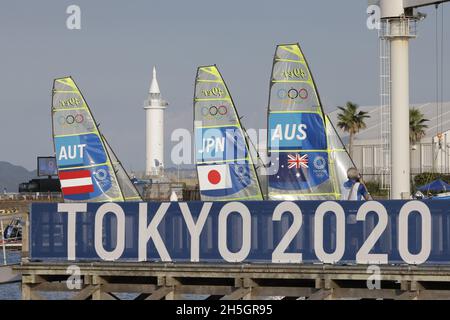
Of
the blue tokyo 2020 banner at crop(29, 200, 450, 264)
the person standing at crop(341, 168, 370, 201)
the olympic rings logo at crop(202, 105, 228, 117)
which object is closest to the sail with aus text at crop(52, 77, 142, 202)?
the olympic rings logo at crop(202, 105, 228, 117)

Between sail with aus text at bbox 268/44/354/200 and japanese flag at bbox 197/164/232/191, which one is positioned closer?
sail with aus text at bbox 268/44/354/200

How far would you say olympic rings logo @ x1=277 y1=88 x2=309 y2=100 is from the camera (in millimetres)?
40719

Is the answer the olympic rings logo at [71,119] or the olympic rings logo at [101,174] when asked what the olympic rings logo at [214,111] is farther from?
the olympic rings logo at [71,119]

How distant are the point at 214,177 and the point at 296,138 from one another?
16.9 ft

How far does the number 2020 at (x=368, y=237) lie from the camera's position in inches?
878

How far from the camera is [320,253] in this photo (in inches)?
906

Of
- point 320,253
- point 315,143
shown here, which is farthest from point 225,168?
point 320,253

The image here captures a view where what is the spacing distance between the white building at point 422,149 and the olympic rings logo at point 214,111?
143 ft

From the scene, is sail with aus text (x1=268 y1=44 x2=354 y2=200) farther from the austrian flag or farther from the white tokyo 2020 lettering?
the white tokyo 2020 lettering

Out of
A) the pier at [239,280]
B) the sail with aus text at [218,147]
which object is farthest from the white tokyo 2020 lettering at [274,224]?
the sail with aus text at [218,147]

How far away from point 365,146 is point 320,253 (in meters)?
73.0

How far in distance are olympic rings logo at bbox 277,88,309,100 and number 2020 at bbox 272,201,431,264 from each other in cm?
1787

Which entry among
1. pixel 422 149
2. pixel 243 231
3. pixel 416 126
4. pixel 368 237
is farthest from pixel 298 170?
pixel 416 126
